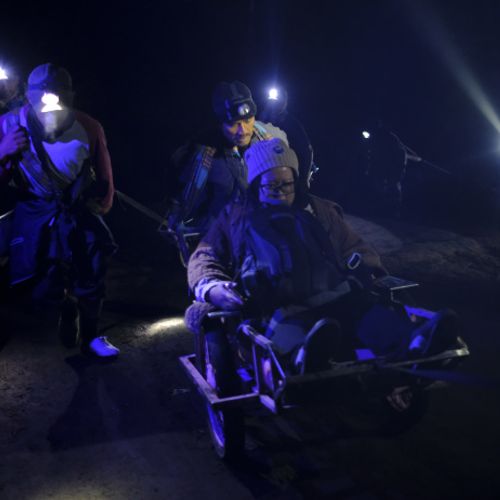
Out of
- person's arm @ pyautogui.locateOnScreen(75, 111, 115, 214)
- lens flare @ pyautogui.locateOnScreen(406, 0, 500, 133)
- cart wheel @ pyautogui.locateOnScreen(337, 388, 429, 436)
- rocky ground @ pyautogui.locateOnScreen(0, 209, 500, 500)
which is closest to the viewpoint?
rocky ground @ pyautogui.locateOnScreen(0, 209, 500, 500)

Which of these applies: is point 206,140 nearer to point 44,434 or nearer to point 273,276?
point 273,276

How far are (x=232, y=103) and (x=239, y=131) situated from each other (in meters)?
0.32

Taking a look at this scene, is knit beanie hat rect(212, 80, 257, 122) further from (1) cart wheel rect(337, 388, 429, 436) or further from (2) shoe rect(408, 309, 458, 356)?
(2) shoe rect(408, 309, 458, 356)

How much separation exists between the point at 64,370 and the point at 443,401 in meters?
3.47

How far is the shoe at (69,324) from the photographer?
4.97m

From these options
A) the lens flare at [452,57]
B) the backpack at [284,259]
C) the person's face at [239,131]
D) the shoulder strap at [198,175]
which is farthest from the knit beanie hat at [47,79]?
the lens flare at [452,57]

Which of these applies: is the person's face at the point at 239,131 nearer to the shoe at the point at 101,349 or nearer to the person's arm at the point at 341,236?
the person's arm at the point at 341,236

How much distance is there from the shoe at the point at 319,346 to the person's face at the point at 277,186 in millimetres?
1391

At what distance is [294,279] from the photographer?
139 inches

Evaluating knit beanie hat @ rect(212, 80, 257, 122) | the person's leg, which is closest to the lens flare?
knit beanie hat @ rect(212, 80, 257, 122)

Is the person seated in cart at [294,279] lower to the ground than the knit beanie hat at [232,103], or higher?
lower

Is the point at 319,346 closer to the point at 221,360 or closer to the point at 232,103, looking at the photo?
the point at 221,360

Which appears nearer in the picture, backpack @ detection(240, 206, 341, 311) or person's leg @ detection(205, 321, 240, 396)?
person's leg @ detection(205, 321, 240, 396)

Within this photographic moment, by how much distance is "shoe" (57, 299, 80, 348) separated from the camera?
16.3 ft
